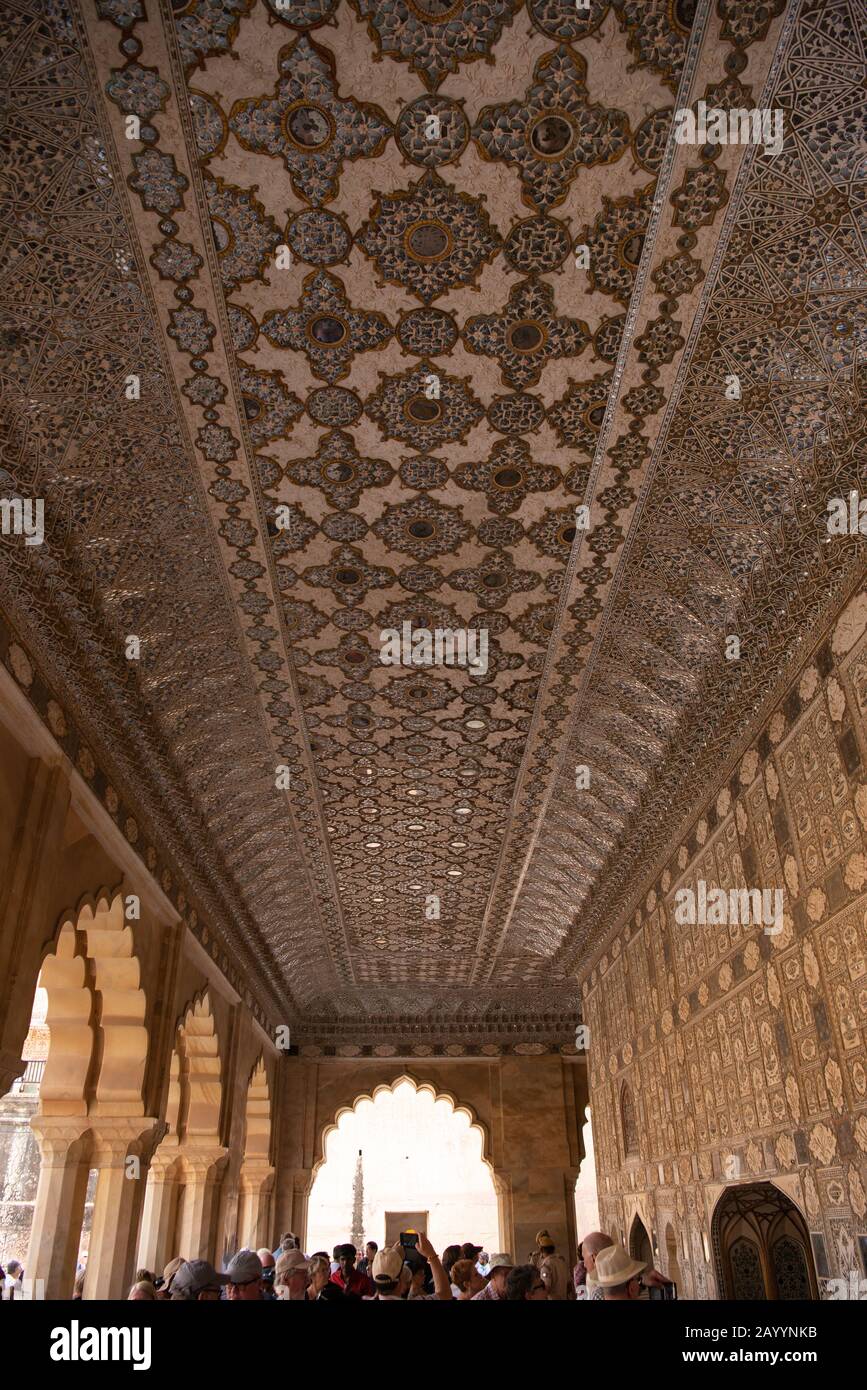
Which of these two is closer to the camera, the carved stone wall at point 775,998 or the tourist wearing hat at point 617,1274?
the tourist wearing hat at point 617,1274

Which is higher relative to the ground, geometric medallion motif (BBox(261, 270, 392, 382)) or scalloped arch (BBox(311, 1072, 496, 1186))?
geometric medallion motif (BBox(261, 270, 392, 382))

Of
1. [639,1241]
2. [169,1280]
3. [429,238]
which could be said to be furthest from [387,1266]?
[639,1241]

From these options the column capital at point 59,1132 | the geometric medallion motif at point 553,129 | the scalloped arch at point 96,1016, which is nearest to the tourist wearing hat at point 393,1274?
the scalloped arch at point 96,1016

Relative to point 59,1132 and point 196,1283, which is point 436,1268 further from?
point 59,1132

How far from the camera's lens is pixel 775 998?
19.8 ft

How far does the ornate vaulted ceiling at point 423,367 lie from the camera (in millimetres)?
3604

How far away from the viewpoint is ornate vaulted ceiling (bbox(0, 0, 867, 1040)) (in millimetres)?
3604

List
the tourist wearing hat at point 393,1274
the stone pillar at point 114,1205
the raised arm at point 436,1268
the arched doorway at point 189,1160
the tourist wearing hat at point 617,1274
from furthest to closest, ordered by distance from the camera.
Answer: the arched doorway at point 189,1160 → the stone pillar at point 114,1205 → the tourist wearing hat at point 393,1274 → the raised arm at point 436,1268 → the tourist wearing hat at point 617,1274

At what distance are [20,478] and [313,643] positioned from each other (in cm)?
257

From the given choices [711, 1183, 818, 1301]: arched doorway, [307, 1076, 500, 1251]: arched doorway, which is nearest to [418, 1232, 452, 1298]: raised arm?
[711, 1183, 818, 1301]: arched doorway

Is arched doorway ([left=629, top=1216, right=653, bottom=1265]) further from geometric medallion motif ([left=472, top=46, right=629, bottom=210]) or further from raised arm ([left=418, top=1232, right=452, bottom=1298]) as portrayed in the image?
geometric medallion motif ([left=472, top=46, right=629, bottom=210])

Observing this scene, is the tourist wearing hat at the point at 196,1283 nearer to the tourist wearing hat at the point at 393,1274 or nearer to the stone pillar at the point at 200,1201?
the tourist wearing hat at the point at 393,1274

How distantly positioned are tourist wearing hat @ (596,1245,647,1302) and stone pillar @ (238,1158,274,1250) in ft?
45.7

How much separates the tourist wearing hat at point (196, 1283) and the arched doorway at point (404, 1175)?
27.4 meters
